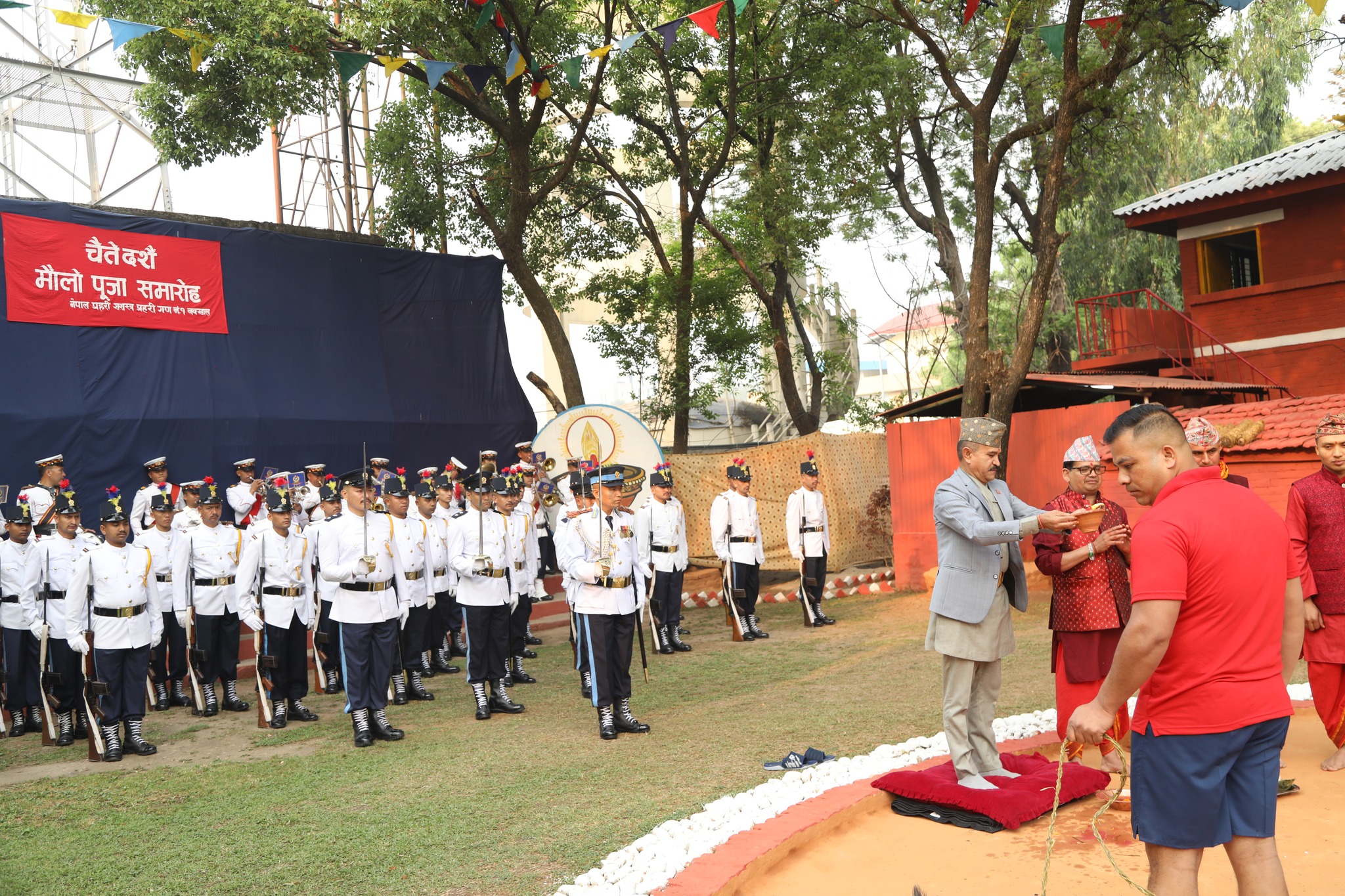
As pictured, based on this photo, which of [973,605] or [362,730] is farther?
[362,730]

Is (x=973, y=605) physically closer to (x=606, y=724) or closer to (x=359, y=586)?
(x=606, y=724)

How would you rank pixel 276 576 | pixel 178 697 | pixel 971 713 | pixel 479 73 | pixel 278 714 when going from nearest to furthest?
pixel 971 713 < pixel 278 714 < pixel 276 576 < pixel 178 697 < pixel 479 73

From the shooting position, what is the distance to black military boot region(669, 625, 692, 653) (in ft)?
36.7

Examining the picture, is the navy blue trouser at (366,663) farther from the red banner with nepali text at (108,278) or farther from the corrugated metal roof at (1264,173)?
the corrugated metal roof at (1264,173)

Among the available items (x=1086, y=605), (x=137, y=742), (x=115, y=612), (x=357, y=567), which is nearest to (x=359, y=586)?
(x=357, y=567)

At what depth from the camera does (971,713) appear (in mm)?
5461

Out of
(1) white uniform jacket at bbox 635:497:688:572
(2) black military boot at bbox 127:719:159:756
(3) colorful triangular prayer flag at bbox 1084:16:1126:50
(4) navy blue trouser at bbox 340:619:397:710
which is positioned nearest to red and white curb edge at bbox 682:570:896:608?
(1) white uniform jacket at bbox 635:497:688:572

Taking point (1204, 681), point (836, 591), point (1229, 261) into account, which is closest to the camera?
point (1204, 681)

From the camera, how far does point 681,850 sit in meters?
4.61

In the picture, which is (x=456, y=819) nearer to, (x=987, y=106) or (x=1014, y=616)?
(x=1014, y=616)

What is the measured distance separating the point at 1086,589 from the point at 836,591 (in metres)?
9.25

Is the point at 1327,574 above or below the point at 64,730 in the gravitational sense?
above

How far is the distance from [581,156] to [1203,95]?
1429 cm

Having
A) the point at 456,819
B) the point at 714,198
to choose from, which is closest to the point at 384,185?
the point at 714,198
